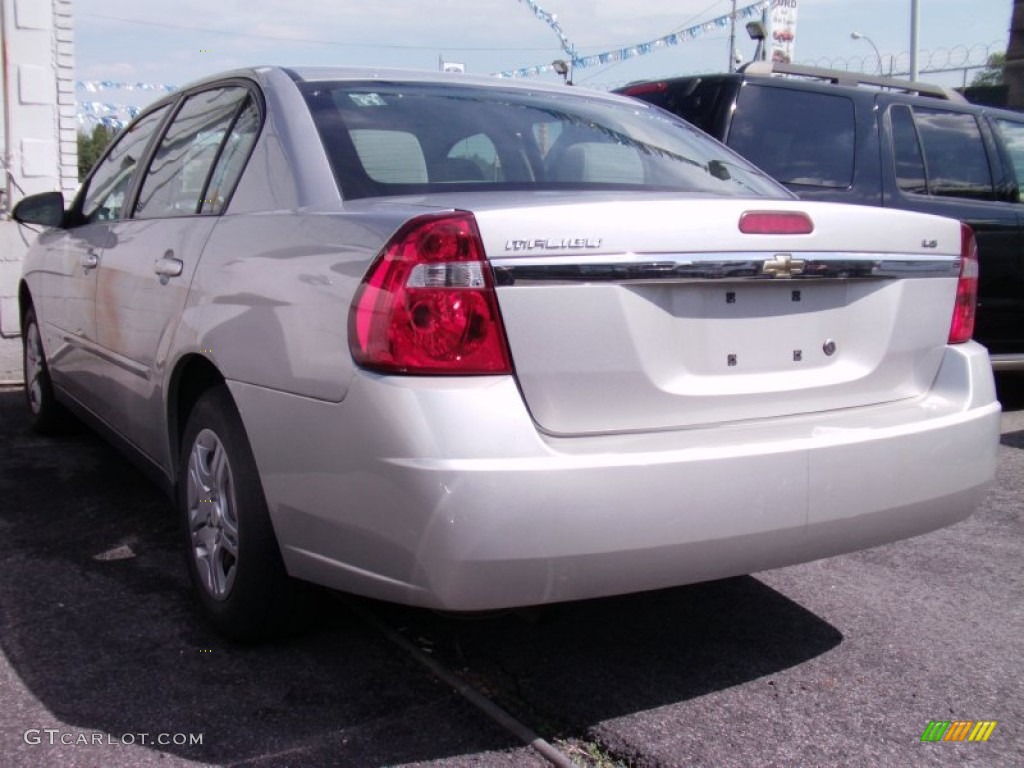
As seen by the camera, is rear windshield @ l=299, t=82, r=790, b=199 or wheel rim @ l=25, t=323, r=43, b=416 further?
wheel rim @ l=25, t=323, r=43, b=416

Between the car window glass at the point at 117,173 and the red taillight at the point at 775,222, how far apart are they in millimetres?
2572

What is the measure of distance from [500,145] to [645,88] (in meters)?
3.10

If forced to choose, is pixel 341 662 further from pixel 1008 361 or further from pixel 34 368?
pixel 1008 361

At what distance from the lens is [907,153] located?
6004 millimetres

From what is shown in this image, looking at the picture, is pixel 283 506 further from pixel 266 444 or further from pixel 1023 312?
pixel 1023 312

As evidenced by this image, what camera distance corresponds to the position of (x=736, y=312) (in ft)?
8.66

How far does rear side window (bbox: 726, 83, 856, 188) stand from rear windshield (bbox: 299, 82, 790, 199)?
186 cm

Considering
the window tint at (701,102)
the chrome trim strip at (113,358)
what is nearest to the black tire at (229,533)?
the chrome trim strip at (113,358)

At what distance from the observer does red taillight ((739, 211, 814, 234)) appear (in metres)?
2.61

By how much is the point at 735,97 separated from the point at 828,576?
8.76ft

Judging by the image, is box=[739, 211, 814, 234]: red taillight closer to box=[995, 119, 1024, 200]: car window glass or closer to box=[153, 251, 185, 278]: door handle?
box=[153, 251, 185, 278]: door handle

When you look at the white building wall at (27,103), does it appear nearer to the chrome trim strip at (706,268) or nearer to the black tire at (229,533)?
the black tire at (229,533)

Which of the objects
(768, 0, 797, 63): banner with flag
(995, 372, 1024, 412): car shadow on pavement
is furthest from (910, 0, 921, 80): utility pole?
(995, 372, 1024, 412): car shadow on pavement

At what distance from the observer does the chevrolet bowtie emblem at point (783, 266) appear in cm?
263
